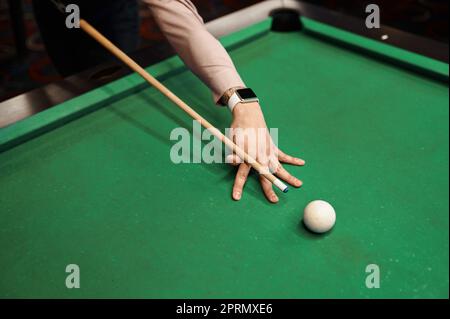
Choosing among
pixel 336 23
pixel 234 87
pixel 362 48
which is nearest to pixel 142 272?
pixel 234 87

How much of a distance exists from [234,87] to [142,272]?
706mm

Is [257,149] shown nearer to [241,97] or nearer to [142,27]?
[241,97]

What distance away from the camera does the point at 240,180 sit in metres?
1.15

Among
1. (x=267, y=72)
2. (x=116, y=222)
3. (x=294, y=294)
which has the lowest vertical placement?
(x=294, y=294)

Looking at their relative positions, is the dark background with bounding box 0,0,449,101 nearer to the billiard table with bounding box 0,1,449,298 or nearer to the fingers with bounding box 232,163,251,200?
the billiard table with bounding box 0,1,449,298

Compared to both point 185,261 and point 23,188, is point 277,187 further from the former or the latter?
point 23,188

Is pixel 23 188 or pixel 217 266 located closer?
pixel 217 266

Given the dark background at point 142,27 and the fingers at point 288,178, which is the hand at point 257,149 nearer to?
the fingers at point 288,178

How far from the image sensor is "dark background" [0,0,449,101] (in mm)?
2947

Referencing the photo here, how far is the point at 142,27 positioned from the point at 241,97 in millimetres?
2658

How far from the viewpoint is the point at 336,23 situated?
1.83m

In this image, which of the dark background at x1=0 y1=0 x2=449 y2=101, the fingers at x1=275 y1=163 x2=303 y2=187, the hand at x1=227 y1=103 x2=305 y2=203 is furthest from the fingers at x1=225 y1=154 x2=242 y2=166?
the dark background at x1=0 y1=0 x2=449 y2=101

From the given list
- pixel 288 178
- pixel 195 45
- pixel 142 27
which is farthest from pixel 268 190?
pixel 142 27

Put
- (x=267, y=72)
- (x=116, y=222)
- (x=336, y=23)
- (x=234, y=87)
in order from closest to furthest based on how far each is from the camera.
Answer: (x=116, y=222) < (x=234, y=87) < (x=267, y=72) < (x=336, y=23)
